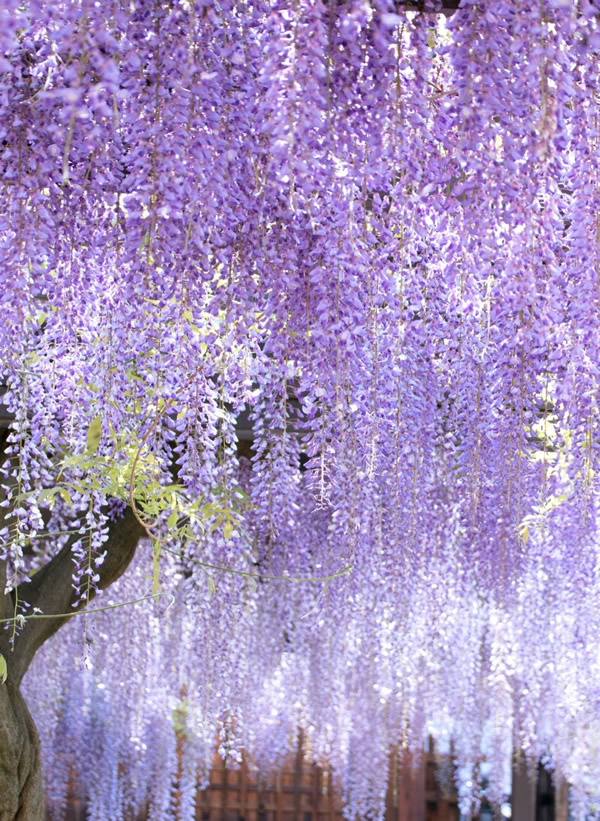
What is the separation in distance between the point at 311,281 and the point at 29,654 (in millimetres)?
2419

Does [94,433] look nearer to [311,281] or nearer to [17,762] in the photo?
[311,281]

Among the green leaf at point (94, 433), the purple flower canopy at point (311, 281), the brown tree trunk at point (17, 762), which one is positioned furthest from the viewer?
the brown tree trunk at point (17, 762)

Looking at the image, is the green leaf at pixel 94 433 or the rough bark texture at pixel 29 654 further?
the rough bark texture at pixel 29 654

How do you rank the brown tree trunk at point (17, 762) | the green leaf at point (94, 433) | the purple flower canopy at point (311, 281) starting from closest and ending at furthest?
the purple flower canopy at point (311, 281)
the green leaf at point (94, 433)
the brown tree trunk at point (17, 762)

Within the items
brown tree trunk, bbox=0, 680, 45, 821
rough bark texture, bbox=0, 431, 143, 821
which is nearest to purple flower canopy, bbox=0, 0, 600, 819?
rough bark texture, bbox=0, 431, 143, 821

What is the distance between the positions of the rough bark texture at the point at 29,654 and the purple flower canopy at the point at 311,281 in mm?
172

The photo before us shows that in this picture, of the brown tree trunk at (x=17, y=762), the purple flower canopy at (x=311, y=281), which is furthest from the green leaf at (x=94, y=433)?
the brown tree trunk at (x=17, y=762)

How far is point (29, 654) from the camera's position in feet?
14.9

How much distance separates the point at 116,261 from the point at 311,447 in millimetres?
943

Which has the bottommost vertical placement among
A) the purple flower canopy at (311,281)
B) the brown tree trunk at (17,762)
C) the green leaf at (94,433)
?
the brown tree trunk at (17,762)

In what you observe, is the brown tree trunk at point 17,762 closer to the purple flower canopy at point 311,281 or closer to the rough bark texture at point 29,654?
the rough bark texture at point 29,654

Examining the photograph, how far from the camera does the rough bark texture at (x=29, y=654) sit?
169 inches

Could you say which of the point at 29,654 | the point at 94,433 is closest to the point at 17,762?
the point at 29,654

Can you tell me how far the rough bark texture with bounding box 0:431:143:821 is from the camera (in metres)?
4.30
